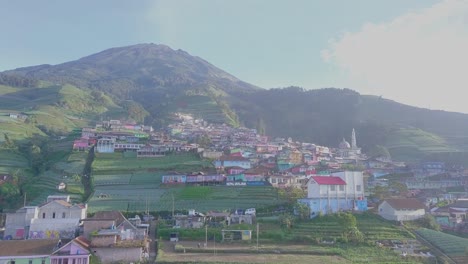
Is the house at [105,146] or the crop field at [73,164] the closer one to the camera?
the crop field at [73,164]

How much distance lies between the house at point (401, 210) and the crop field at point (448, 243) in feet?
9.26

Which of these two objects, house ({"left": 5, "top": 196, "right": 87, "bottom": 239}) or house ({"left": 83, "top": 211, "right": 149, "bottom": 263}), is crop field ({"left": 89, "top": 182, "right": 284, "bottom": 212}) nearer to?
house ({"left": 5, "top": 196, "right": 87, "bottom": 239})

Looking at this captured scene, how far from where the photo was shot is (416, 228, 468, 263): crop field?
3409cm

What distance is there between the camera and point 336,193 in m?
45.2

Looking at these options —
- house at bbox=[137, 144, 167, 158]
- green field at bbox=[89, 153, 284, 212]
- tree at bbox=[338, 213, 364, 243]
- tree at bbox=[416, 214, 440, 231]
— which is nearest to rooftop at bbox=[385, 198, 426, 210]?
tree at bbox=[416, 214, 440, 231]

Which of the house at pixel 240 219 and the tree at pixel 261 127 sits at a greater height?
the tree at pixel 261 127

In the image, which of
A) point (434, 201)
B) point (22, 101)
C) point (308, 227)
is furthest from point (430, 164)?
point (22, 101)

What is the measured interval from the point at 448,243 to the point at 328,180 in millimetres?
12583

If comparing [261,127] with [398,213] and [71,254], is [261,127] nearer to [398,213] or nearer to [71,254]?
[398,213]

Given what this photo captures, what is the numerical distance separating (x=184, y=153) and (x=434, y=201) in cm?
3264

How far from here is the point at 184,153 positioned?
6544 cm

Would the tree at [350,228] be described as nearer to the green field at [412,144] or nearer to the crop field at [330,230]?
the crop field at [330,230]

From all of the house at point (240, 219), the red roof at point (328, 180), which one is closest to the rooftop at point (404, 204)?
the red roof at point (328, 180)

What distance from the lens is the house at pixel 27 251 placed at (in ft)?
103
